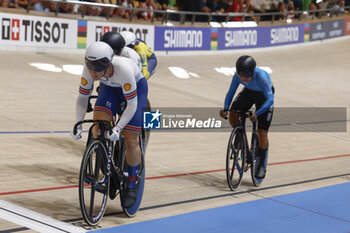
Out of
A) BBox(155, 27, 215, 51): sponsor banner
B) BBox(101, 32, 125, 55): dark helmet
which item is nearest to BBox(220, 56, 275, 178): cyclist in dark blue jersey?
BBox(101, 32, 125, 55): dark helmet

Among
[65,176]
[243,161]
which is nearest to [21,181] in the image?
[65,176]

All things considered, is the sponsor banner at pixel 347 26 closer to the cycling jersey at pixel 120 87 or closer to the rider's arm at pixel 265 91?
the rider's arm at pixel 265 91

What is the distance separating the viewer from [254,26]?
51.3 feet

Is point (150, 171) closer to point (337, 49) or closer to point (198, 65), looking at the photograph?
point (198, 65)

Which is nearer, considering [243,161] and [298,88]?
[243,161]

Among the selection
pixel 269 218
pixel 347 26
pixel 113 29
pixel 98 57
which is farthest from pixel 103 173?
pixel 347 26

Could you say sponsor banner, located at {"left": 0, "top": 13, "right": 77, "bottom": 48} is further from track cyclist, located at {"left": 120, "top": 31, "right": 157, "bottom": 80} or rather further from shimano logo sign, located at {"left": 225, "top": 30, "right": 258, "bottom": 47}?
track cyclist, located at {"left": 120, "top": 31, "right": 157, "bottom": 80}

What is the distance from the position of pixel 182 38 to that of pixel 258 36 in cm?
310

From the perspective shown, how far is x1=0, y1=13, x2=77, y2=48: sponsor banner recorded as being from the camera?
→ 10.1 m

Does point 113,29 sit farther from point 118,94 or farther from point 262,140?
point 118,94

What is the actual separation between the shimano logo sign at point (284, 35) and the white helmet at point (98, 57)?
524 inches

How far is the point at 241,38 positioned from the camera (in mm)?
15148

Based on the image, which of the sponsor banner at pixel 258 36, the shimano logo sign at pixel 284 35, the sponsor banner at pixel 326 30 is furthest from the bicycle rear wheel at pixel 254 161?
the sponsor banner at pixel 326 30

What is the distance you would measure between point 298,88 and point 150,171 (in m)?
7.73
